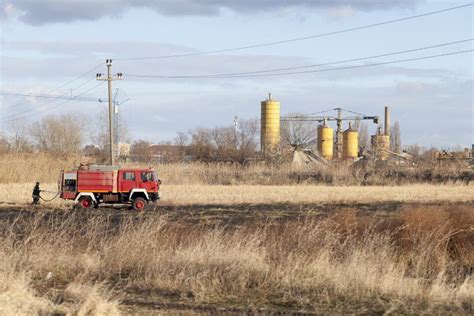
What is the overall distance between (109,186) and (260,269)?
20293 millimetres

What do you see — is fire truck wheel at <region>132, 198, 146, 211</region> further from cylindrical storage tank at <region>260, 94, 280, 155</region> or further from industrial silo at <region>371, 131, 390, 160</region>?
industrial silo at <region>371, 131, 390, 160</region>

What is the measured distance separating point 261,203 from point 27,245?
22272 millimetres

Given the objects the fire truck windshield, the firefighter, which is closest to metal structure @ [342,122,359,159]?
the fire truck windshield

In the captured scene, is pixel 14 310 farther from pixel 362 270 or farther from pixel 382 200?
Answer: pixel 382 200

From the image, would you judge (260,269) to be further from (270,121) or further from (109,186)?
(270,121)

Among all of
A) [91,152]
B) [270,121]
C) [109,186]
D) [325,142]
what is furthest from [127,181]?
[325,142]

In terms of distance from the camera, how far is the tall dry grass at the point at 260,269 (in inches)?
381

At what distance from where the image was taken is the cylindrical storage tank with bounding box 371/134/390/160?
8094 cm

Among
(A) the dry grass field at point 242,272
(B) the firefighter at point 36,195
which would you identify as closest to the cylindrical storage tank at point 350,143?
(B) the firefighter at point 36,195

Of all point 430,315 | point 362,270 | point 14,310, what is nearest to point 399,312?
point 430,315

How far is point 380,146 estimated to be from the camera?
292 ft

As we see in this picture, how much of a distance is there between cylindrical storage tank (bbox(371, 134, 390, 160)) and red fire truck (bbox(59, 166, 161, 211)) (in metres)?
51.0

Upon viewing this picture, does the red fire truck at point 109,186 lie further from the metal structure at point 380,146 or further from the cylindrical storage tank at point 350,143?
the cylindrical storage tank at point 350,143

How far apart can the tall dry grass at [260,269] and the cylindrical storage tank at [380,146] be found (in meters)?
65.8
